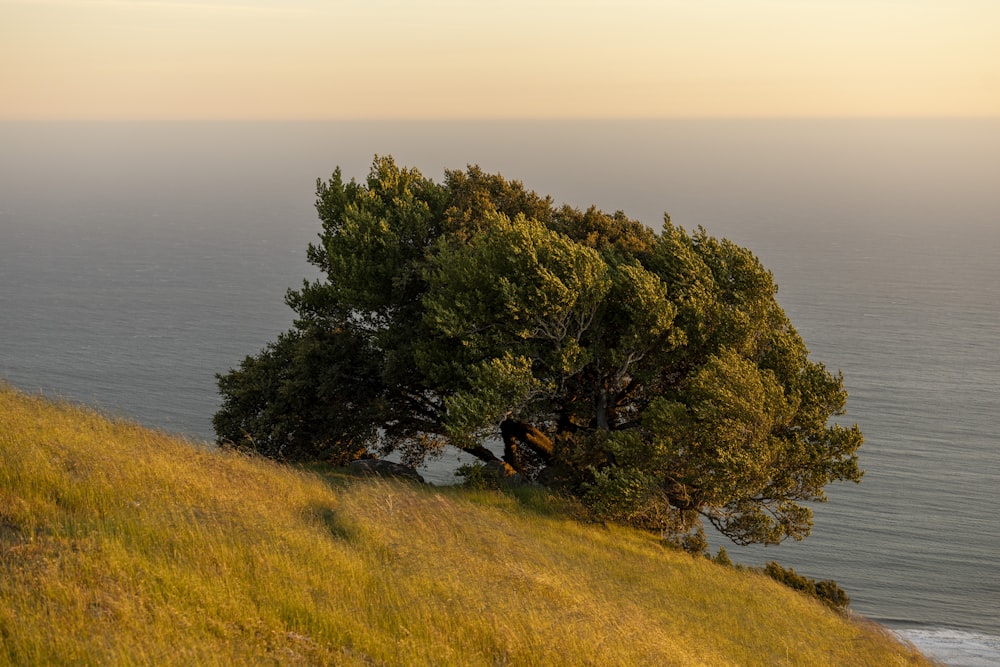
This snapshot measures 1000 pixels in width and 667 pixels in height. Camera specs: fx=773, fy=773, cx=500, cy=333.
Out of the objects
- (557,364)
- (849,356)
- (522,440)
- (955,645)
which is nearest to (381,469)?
(522,440)

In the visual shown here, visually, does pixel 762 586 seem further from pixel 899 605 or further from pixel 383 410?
pixel 899 605

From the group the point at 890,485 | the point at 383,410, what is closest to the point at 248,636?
the point at 383,410

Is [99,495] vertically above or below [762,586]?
above

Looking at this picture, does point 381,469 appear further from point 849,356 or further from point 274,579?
point 849,356

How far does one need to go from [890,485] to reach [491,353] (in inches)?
1884

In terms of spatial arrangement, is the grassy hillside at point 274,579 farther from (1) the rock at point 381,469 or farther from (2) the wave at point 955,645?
(2) the wave at point 955,645

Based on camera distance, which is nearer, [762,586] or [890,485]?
[762,586]

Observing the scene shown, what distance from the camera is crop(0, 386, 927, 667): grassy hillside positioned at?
8945mm

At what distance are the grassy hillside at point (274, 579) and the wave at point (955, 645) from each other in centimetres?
2185

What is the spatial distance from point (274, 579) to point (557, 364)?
1830 cm

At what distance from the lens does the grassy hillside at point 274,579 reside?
895cm

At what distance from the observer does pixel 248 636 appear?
30.5 ft

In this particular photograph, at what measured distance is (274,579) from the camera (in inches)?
425

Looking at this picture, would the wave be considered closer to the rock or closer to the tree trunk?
the tree trunk
